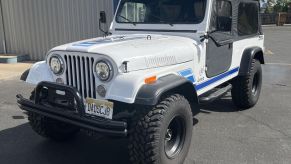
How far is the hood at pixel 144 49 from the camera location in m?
3.41

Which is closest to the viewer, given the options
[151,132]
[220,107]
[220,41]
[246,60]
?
[151,132]

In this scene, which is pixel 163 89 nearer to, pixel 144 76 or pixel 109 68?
pixel 144 76

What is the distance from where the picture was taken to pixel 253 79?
5.93m

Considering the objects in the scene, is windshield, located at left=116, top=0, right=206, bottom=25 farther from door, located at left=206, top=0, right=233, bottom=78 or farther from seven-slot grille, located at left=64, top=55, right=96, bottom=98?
seven-slot grille, located at left=64, top=55, right=96, bottom=98

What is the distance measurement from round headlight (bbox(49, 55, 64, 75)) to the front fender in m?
0.11

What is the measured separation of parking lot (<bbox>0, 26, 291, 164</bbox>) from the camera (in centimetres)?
402

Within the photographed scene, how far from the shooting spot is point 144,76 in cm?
331

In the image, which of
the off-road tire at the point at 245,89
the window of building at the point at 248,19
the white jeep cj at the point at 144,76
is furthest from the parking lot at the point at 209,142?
the window of building at the point at 248,19

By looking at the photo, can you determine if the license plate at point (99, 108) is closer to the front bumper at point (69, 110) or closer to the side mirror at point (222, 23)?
the front bumper at point (69, 110)

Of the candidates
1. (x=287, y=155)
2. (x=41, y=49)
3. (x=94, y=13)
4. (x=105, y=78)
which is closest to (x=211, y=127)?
(x=287, y=155)

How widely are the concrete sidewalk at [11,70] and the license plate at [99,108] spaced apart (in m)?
5.95

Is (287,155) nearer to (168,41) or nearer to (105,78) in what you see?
(168,41)

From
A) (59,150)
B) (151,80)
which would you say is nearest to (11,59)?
(59,150)

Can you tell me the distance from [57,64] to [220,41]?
2.15 m
